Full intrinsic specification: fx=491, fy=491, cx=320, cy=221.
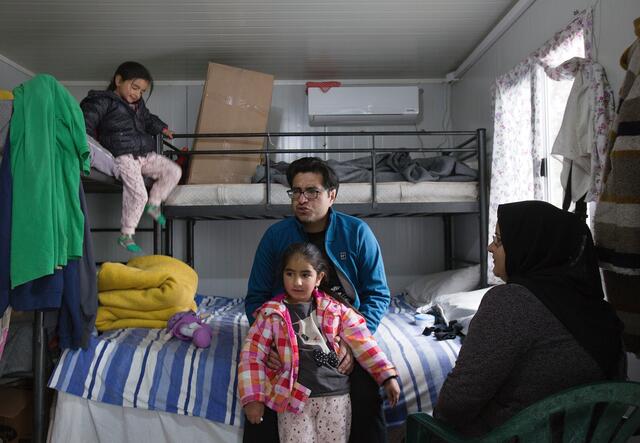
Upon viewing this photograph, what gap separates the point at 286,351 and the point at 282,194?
1613 millimetres

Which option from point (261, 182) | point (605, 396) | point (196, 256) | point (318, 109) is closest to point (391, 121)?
point (318, 109)

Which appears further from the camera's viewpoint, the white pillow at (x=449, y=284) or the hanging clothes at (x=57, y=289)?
the white pillow at (x=449, y=284)

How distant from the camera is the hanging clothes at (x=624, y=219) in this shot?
1313 mm

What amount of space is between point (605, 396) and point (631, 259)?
1.48 ft

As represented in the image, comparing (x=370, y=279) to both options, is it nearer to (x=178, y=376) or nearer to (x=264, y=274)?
(x=264, y=274)

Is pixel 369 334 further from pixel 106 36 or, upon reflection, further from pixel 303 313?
pixel 106 36

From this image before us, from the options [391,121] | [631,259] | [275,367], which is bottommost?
[275,367]

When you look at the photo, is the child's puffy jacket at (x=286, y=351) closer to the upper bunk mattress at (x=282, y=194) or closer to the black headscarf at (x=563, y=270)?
the black headscarf at (x=563, y=270)

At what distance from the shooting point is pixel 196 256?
4391 millimetres

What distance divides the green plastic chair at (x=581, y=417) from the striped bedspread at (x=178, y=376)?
3.03 ft

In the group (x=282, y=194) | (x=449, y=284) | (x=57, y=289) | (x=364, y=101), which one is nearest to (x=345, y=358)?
(x=57, y=289)

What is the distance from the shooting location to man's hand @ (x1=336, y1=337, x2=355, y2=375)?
5.61 ft

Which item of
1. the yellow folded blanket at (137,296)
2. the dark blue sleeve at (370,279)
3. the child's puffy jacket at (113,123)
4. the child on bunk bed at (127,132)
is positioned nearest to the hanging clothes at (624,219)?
the dark blue sleeve at (370,279)

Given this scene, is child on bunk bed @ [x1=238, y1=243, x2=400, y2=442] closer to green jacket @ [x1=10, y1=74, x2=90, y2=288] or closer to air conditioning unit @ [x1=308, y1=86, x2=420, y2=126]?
green jacket @ [x1=10, y1=74, x2=90, y2=288]
